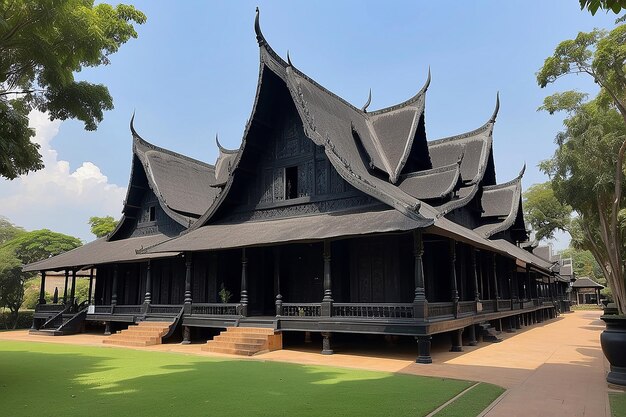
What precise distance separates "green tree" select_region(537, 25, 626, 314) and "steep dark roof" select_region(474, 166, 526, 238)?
1.81m

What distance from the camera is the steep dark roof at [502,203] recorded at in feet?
76.5

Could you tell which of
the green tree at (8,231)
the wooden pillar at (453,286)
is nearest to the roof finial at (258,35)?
the wooden pillar at (453,286)

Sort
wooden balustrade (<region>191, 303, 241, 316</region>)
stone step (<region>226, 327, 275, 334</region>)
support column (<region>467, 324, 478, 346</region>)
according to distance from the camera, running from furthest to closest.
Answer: wooden balustrade (<region>191, 303, 241, 316</region>) < support column (<region>467, 324, 478, 346</region>) < stone step (<region>226, 327, 275, 334</region>)

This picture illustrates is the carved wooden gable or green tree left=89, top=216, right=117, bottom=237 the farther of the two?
green tree left=89, top=216, right=117, bottom=237

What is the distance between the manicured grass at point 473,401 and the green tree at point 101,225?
43.7 meters

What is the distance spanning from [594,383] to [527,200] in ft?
147

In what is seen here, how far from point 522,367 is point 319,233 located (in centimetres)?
599

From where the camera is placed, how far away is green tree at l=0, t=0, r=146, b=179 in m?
8.76

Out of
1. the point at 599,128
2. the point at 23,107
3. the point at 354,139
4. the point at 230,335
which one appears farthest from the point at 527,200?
the point at 23,107

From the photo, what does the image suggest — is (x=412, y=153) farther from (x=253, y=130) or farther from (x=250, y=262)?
(x=250, y=262)

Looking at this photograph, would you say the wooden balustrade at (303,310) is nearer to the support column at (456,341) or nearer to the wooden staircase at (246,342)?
the wooden staircase at (246,342)

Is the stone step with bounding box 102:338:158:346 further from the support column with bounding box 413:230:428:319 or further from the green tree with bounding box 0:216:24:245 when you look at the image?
the green tree with bounding box 0:216:24:245

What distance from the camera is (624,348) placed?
832cm

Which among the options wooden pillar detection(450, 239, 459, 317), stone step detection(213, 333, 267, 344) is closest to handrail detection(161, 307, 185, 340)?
stone step detection(213, 333, 267, 344)
